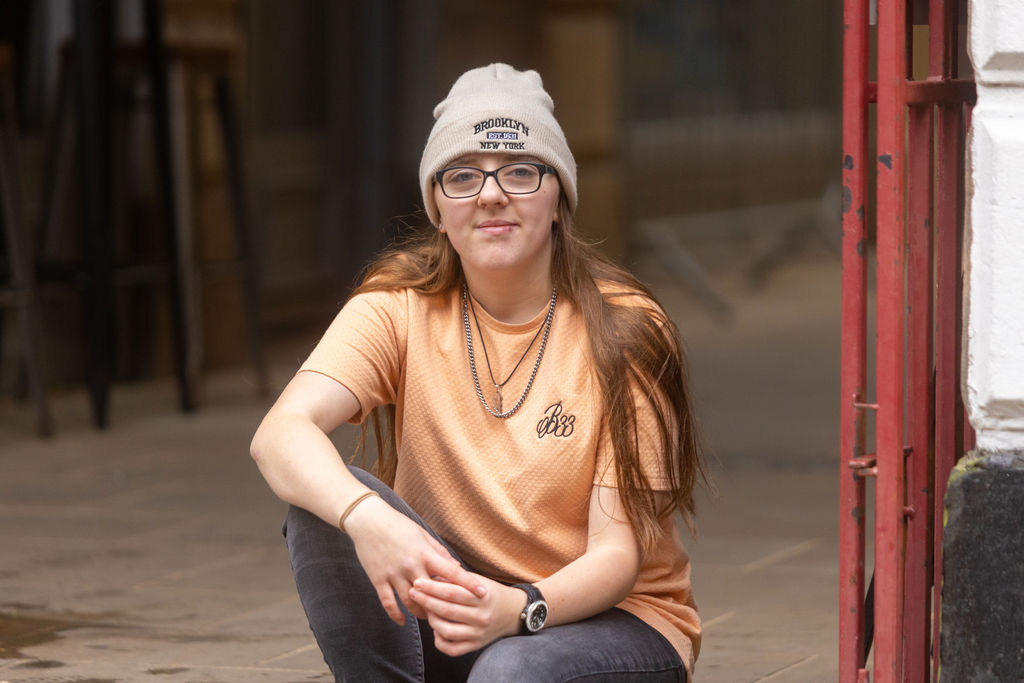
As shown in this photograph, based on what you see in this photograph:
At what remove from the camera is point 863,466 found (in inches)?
107

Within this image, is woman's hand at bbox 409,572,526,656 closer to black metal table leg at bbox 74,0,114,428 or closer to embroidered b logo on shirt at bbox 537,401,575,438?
embroidered b logo on shirt at bbox 537,401,575,438

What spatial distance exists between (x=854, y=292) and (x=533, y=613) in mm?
731

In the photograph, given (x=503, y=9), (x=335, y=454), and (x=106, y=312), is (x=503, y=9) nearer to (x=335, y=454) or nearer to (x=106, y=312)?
(x=106, y=312)

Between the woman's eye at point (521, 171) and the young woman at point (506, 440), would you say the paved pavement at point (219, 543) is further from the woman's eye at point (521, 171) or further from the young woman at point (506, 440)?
the woman's eye at point (521, 171)

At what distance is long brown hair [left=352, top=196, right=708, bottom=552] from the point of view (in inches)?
115

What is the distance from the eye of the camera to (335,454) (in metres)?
2.92

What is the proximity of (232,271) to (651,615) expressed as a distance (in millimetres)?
5200

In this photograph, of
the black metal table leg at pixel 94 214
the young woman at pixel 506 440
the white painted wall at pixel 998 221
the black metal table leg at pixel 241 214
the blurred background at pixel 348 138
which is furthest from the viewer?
the blurred background at pixel 348 138

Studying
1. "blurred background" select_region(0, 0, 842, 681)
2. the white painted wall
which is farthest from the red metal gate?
"blurred background" select_region(0, 0, 842, 681)

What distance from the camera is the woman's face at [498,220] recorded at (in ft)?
9.78

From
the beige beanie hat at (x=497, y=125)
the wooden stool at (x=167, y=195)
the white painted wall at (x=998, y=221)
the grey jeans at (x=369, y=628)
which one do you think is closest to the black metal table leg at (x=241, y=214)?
the wooden stool at (x=167, y=195)

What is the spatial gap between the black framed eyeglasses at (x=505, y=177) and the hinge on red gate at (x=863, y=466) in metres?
0.72

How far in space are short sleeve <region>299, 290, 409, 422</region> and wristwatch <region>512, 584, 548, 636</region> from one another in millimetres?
464

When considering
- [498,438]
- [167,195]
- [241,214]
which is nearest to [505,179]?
[498,438]
